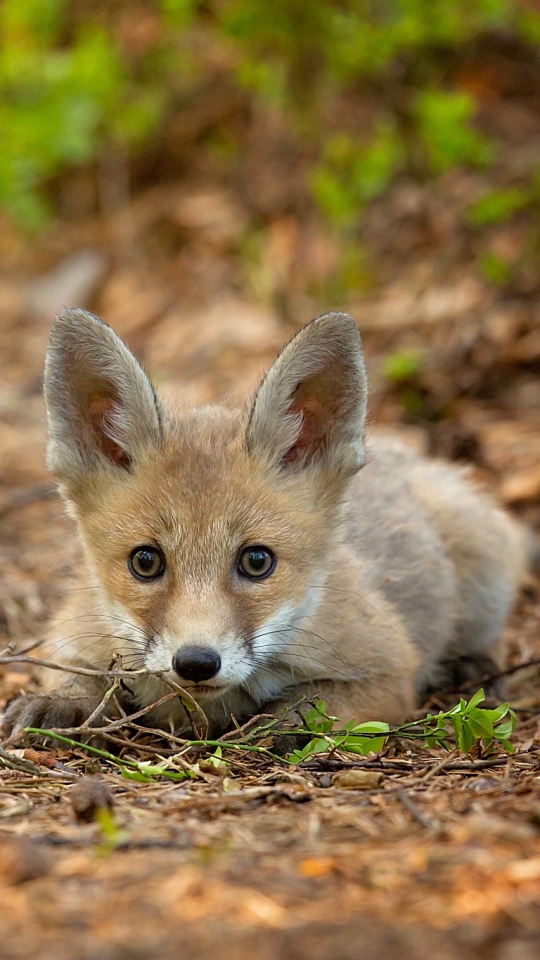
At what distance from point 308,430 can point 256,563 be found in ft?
2.55

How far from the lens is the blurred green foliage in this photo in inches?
339

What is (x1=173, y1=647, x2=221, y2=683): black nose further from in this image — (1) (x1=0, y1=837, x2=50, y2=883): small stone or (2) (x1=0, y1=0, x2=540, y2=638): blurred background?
(2) (x1=0, y1=0, x2=540, y2=638): blurred background

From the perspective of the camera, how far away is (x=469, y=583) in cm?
566

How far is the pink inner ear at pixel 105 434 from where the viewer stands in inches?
173

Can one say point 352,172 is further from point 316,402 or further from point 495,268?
point 316,402

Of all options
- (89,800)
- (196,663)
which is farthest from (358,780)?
(89,800)

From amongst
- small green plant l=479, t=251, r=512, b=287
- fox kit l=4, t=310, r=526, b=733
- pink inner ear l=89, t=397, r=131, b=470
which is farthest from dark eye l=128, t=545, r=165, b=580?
small green plant l=479, t=251, r=512, b=287

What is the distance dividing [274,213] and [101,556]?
8.22 m

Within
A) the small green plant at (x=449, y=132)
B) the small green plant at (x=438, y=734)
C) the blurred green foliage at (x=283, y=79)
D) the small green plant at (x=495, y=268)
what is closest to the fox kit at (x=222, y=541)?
the small green plant at (x=438, y=734)

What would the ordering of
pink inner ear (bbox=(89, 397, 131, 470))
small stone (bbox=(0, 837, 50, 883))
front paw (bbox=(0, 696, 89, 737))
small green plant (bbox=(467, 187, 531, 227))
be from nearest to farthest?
small stone (bbox=(0, 837, 50, 883)) → front paw (bbox=(0, 696, 89, 737)) → pink inner ear (bbox=(89, 397, 131, 470)) → small green plant (bbox=(467, 187, 531, 227))

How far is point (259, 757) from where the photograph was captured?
144 inches

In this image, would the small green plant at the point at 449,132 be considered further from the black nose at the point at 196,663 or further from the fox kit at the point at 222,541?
the black nose at the point at 196,663

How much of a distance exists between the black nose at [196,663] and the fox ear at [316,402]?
1.03 meters

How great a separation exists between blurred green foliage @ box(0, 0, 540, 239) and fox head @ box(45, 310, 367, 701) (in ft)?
14.9
